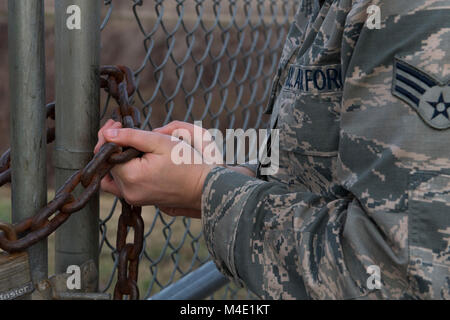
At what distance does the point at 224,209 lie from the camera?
111 cm

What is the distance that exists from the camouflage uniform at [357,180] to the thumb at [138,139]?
5.3 inches

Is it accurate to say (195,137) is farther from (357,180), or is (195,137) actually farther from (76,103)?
(357,180)

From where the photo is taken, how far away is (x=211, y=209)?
1.13 meters

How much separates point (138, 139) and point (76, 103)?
6.0 inches

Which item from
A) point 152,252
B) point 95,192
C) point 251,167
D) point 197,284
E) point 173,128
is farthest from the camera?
point 152,252

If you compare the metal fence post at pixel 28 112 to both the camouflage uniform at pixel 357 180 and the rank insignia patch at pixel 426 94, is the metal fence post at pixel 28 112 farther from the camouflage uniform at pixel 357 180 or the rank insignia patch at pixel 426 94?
the rank insignia patch at pixel 426 94

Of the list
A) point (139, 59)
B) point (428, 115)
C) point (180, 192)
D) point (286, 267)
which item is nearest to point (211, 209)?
point (180, 192)

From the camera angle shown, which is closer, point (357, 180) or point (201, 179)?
point (357, 180)

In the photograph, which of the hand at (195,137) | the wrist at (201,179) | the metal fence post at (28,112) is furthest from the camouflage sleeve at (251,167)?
the metal fence post at (28,112)

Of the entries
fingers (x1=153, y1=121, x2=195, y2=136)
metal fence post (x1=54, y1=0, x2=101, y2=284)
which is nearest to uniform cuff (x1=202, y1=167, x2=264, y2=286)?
fingers (x1=153, y1=121, x2=195, y2=136)

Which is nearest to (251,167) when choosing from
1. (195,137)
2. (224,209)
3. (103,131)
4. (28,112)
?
(195,137)

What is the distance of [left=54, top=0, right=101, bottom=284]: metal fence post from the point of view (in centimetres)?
107

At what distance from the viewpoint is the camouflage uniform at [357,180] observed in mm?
893
